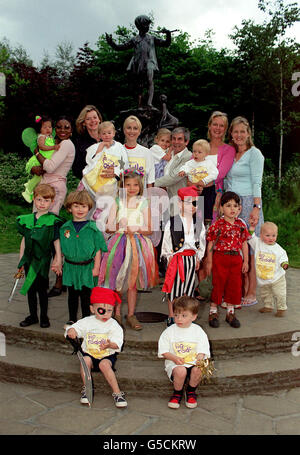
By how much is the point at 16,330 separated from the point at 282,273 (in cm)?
286

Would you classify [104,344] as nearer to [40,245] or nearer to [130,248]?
[130,248]

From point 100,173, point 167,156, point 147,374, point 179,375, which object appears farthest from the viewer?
point 167,156

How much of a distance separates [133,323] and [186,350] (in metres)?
0.96

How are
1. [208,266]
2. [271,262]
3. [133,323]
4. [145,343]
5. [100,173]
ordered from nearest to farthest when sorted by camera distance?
[145,343] → [133,323] → [208,266] → [271,262] → [100,173]

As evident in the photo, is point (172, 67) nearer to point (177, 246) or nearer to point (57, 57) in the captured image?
point (57, 57)

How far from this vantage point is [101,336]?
352 centimetres

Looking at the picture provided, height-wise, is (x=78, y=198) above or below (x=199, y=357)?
above

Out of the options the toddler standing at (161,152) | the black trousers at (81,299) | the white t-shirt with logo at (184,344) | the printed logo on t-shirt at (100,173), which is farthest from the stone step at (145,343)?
the toddler standing at (161,152)

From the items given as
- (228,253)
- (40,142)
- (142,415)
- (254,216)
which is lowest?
(142,415)

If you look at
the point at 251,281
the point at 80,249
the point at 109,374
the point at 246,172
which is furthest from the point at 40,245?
the point at 251,281

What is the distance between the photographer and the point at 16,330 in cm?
429

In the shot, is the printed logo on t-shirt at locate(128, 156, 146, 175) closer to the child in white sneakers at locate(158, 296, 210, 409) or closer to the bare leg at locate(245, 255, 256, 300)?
the bare leg at locate(245, 255, 256, 300)

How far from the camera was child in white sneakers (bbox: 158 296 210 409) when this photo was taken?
11.2 feet
